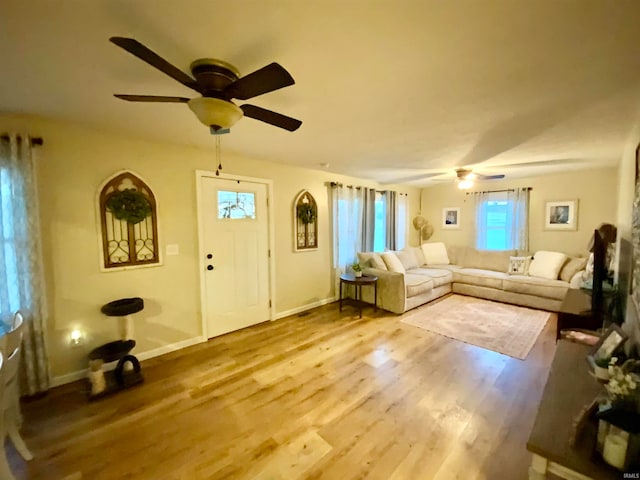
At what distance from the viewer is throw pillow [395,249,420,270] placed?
5.48m

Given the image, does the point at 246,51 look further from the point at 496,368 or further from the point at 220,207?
the point at 496,368

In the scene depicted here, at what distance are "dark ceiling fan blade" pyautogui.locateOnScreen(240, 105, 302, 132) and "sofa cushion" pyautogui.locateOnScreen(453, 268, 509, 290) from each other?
15.8 feet

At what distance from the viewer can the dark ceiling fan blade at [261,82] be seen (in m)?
1.17

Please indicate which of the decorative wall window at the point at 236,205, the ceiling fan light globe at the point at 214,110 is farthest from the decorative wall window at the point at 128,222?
the ceiling fan light globe at the point at 214,110

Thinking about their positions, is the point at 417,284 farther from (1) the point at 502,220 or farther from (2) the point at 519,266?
(1) the point at 502,220

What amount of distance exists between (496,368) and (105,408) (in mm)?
3550

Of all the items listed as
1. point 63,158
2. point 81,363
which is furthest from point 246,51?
point 81,363

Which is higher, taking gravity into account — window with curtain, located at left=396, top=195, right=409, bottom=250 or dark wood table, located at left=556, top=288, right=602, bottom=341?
window with curtain, located at left=396, top=195, right=409, bottom=250

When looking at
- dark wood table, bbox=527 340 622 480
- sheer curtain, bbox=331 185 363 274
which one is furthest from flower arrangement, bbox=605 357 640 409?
sheer curtain, bbox=331 185 363 274

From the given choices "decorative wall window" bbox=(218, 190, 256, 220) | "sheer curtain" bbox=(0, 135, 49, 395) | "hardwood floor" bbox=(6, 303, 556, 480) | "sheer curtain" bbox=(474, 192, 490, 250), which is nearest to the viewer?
"hardwood floor" bbox=(6, 303, 556, 480)

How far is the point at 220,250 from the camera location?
356cm

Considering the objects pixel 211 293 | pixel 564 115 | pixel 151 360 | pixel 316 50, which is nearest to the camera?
pixel 316 50

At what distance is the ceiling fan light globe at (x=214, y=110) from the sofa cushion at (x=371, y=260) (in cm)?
368

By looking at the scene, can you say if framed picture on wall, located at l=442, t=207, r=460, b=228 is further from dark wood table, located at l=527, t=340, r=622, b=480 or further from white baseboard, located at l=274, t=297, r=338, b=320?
dark wood table, located at l=527, t=340, r=622, b=480
